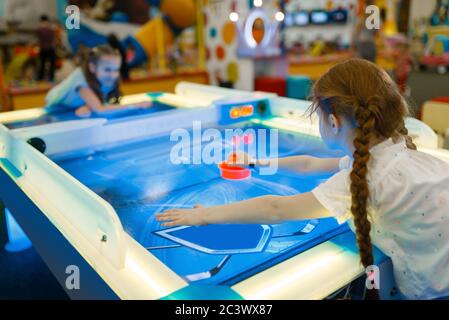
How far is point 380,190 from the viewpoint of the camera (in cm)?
88

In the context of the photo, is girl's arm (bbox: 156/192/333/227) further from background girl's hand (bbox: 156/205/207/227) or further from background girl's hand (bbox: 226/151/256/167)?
background girl's hand (bbox: 226/151/256/167)

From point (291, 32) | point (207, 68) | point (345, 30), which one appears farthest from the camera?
point (291, 32)

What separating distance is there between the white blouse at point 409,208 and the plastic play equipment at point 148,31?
509 cm

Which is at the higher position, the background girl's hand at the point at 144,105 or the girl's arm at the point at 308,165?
the background girl's hand at the point at 144,105

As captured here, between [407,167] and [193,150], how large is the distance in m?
1.08

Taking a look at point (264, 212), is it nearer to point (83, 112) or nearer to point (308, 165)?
point (308, 165)

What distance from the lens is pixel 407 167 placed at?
893mm

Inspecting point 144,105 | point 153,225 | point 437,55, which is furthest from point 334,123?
point 437,55

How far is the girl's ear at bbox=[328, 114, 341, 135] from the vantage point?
0.93 m

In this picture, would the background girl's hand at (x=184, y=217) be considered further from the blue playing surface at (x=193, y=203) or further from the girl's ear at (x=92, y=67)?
the girl's ear at (x=92, y=67)

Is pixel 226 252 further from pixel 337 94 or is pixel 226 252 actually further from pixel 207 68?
pixel 207 68


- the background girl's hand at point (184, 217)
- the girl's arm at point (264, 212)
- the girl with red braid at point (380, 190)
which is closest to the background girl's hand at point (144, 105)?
the background girl's hand at point (184, 217)

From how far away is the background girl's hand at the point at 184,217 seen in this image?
104cm
